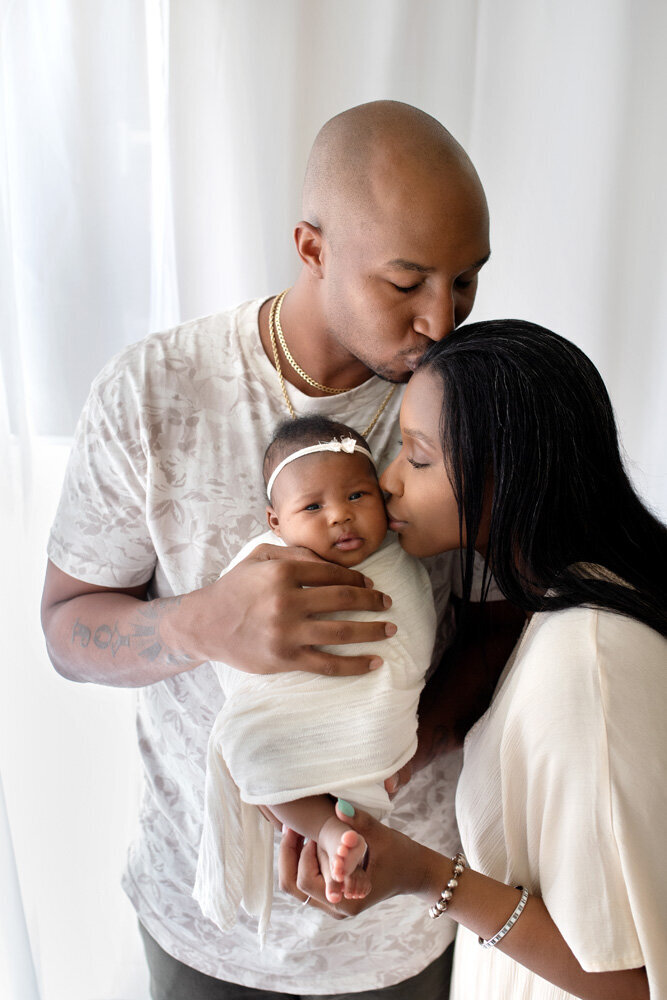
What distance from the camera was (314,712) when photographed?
1127 millimetres

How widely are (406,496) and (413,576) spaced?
15 centimetres

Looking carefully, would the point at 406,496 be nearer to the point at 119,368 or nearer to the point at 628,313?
the point at 119,368

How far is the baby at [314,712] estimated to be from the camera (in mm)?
1110

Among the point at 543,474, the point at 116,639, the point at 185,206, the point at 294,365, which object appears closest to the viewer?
the point at 543,474

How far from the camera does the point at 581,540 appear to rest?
3.67ft

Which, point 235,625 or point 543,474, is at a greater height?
point 543,474

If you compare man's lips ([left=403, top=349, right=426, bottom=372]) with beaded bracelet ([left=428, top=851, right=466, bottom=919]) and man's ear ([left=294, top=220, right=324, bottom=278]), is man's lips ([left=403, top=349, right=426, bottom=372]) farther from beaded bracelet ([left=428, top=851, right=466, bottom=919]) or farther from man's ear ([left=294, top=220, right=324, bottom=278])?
beaded bracelet ([left=428, top=851, right=466, bottom=919])

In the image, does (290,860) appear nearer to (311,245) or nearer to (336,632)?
(336,632)

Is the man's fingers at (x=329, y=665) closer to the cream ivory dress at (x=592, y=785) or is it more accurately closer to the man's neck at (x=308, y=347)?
the cream ivory dress at (x=592, y=785)

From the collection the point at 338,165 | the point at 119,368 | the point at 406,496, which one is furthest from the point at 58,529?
the point at 338,165

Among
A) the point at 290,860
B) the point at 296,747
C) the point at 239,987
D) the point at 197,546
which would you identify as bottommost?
the point at 239,987

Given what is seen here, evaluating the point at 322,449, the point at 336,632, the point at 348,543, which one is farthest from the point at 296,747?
the point at 322,449

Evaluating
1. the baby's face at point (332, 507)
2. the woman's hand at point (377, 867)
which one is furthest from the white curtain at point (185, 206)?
the woman's hand at point (377, 867)

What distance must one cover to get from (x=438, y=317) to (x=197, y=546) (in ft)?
1.70
